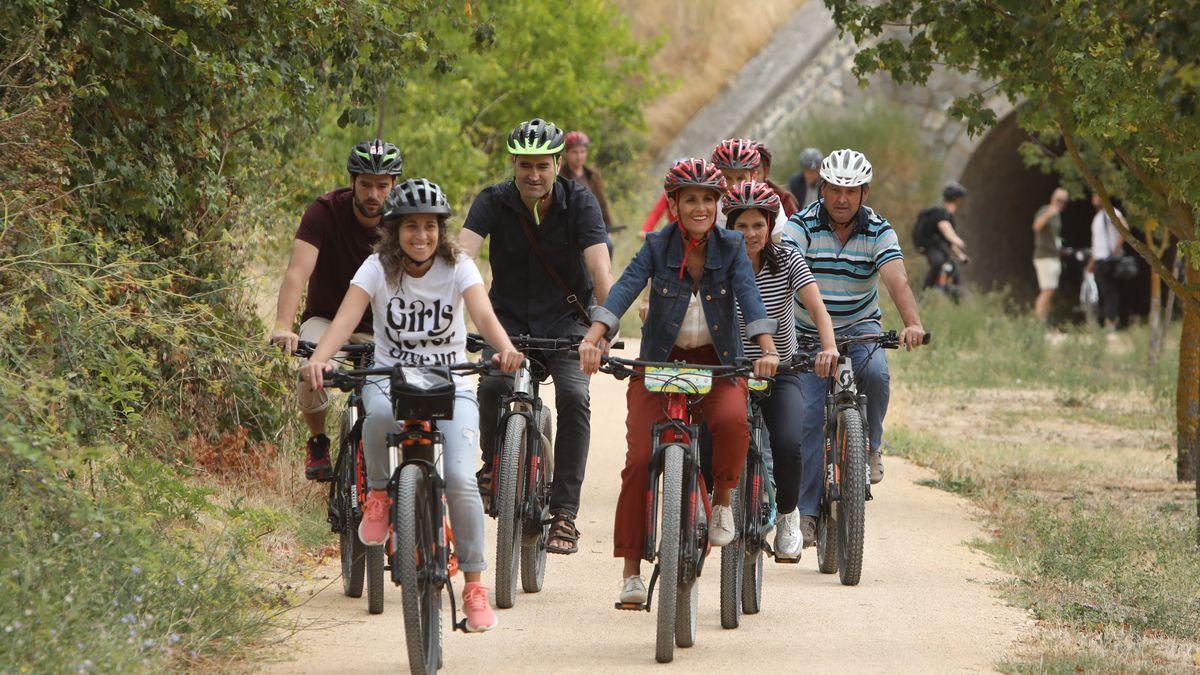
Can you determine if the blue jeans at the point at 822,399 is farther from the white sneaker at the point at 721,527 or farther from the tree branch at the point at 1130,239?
the tree branch at the point at 1130,239

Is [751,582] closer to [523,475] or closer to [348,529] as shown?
[523,475]

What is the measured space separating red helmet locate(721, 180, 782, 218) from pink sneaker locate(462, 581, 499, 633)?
236cm

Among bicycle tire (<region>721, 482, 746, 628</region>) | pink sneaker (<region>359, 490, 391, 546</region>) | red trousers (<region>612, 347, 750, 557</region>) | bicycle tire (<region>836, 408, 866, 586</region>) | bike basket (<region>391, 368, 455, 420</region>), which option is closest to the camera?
bike basket (<region>391, 368, 455, 420</region>)

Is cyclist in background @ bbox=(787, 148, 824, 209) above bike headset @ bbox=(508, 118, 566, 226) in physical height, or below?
above

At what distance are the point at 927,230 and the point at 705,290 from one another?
46.4ft

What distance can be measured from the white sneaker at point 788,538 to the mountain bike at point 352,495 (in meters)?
1.91

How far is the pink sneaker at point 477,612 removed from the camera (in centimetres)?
585

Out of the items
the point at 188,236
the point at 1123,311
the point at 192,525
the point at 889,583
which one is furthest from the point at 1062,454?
the point at 1123,311

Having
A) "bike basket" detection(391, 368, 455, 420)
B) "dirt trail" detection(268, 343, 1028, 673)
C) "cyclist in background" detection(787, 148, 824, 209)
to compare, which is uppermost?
"cyclist in background" detection(787, 148, 824, 209)

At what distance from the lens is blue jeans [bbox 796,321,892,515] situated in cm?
810

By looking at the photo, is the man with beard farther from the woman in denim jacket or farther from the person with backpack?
the person with backpack

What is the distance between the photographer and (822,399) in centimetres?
827

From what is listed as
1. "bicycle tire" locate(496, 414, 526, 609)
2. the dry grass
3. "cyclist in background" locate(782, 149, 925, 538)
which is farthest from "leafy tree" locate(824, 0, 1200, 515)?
the dry grass

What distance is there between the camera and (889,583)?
313 inches
